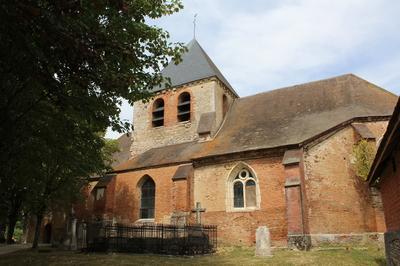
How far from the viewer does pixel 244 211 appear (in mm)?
17609

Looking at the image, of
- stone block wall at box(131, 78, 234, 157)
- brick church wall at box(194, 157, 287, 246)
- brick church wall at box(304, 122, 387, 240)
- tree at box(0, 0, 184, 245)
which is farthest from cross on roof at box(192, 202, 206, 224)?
tree at box(0, 0, 184, 245)

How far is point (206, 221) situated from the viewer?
18.5m

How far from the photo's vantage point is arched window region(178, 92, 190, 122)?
24.6 metres

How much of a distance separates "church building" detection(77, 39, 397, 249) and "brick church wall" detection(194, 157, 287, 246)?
0.05 m

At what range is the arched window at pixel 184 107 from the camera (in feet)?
80.8

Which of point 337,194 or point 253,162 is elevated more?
point 253,162

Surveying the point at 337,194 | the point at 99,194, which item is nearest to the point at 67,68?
the point at 337,194

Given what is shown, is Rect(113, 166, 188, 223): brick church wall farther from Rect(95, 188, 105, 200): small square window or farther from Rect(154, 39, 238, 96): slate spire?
Rect(154, 39, 238, 96): slate spire

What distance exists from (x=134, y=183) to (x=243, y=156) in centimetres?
755

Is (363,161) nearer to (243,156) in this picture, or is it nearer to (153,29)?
(243,156)

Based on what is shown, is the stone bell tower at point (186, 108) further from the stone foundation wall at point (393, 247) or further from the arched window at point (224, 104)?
the stone foundation wall at point (393, 247)

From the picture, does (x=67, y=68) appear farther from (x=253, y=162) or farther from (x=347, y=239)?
(x=347, y=239)

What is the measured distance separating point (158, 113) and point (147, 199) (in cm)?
707

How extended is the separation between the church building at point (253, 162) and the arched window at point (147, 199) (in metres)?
0.06
